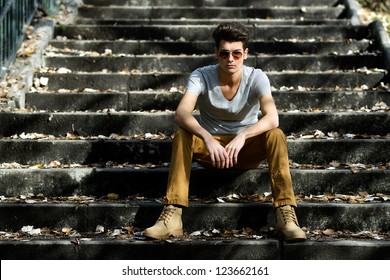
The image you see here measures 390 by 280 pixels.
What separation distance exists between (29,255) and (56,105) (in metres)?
2.52

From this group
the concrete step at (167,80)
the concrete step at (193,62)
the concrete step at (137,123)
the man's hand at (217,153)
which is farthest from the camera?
the concrete step at (193,62)

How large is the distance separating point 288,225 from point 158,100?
2562 millimetres

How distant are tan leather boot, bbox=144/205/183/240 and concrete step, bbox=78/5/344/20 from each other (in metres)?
4.99

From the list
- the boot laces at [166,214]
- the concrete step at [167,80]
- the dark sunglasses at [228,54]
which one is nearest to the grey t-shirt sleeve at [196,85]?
the dark sunglasses at [228,54]

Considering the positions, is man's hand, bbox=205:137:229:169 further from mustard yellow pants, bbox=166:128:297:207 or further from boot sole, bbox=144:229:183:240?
boot sole, bbox=144:229:183:240

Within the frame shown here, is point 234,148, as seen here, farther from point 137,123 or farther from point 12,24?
point 12,24

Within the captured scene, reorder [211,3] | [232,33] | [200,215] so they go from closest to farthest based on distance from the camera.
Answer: [232,33] → [200,215] → [211,3]

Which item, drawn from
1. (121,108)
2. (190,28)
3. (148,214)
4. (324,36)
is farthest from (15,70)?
(324,36)

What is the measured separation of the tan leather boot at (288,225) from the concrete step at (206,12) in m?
5.04

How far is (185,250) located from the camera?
4.70m

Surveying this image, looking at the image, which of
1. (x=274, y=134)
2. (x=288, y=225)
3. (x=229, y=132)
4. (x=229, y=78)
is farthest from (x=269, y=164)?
(x=229, y=78)

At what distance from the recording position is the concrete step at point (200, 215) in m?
5.18

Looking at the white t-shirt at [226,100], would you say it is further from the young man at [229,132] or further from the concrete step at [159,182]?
the concrete step at [159,182]

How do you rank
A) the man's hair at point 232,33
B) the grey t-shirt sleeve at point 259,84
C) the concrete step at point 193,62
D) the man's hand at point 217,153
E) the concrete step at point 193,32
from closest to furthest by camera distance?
the man's hand at point 217,153, the man's hair at point 232,33, the grey t-shirt sleeve at point 259,84, the concrete step at point 193,62, the concrete step at point 193,32
